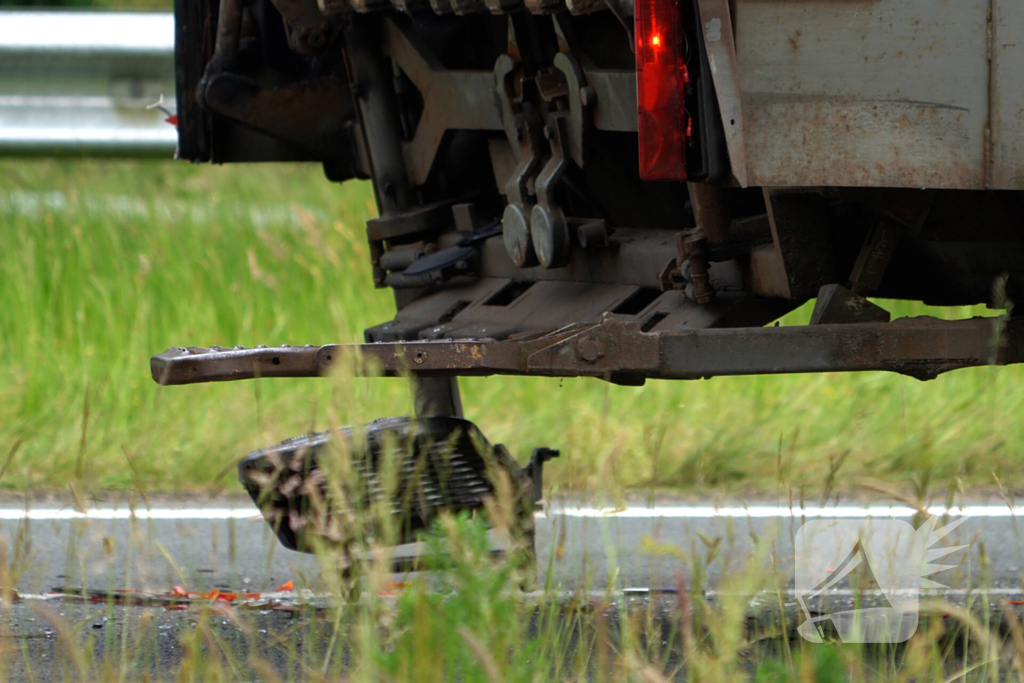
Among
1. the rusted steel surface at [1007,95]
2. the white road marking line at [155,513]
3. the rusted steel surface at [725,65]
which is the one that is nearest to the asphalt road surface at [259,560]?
the white road marking line at [155,513]

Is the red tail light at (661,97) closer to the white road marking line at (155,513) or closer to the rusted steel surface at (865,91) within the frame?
the rusted steel surface at (865,91)

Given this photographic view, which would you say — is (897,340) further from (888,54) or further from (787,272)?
(888,54)

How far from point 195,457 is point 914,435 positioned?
2952 millimetres

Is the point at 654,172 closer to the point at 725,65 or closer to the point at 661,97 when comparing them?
the point at 661,97

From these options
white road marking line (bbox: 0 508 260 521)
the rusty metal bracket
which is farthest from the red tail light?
white road marking line (bbox: 0 508 260 521)

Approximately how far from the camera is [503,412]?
263 inches

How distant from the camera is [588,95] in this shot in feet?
11.2

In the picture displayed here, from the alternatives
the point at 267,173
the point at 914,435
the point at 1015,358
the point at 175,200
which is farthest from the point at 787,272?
the point at 267,173

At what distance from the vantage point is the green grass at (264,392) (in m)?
5.94

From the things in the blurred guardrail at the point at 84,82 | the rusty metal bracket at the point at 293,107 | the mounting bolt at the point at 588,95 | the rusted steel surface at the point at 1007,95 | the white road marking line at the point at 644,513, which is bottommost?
the white road marking line at the point at 644,513

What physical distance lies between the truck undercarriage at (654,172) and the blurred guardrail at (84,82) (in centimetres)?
427

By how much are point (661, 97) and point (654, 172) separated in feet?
0.48

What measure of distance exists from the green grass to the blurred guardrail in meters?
0.38

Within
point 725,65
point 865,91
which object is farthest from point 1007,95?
point 725,65
